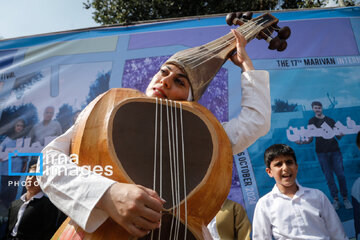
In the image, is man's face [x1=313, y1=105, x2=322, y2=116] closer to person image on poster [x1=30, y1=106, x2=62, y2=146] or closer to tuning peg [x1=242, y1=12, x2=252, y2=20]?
tuning peg [x1=242, y1=12, x2=252, y2=20]

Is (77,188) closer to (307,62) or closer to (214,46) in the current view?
(214,46)

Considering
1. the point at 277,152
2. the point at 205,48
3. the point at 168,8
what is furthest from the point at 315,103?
the point at 168,8

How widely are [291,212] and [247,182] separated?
22.1 inches

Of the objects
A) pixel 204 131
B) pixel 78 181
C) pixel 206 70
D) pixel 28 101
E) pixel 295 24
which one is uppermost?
pixel 295 24

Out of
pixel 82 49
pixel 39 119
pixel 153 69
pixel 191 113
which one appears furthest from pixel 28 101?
pixel 191 113

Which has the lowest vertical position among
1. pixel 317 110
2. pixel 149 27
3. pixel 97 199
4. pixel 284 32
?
pixel 97 199

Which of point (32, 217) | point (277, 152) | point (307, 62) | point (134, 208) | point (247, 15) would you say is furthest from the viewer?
point (307, 62)

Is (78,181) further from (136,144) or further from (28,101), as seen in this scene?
(28,101)

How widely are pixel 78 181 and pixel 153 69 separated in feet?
6.94

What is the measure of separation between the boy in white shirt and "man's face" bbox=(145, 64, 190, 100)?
116 centimetres

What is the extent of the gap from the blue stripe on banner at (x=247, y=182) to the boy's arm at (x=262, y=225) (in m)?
0.37

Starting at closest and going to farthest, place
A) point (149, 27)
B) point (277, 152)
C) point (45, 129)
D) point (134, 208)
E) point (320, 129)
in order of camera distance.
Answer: point (134, 208), point (277, 152), point (320, 129), point (45, 129), point (149, 27)

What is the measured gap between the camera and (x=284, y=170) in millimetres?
1980

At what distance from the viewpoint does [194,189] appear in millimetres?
869
